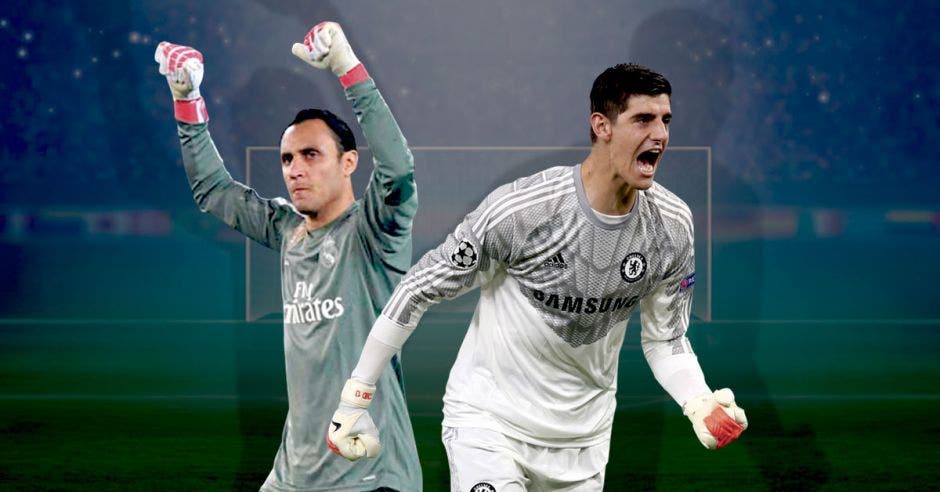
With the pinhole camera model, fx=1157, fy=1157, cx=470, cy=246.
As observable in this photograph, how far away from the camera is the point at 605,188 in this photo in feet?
9.27

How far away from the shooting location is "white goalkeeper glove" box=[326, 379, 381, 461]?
2.92 meters

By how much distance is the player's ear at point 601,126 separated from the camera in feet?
9.27

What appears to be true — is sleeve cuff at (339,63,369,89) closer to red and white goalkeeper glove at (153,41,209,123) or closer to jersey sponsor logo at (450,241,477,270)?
red and white goalkeeper glove at (153,41,209,123)

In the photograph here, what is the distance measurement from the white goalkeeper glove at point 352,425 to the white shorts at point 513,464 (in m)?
0.21

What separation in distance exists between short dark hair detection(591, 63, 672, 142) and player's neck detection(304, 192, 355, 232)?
968 mm

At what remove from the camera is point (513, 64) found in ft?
34.7

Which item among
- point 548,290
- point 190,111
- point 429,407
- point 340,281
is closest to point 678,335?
point 548,290

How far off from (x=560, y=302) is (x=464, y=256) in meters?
0.27

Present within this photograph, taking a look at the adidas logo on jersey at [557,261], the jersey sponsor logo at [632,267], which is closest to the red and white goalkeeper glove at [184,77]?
the adidas logo on jersey at [557,261]

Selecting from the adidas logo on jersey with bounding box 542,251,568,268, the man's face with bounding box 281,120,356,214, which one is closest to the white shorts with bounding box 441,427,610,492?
the adidas logo on jersey with bounding box 542,251,568,268

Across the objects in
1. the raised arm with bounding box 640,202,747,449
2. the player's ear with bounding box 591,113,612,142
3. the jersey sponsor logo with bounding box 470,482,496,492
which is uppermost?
the player's ear with bounding box 591,113,612,142

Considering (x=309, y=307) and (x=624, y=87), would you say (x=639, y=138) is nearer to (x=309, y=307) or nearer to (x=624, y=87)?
(x=624, y=87)

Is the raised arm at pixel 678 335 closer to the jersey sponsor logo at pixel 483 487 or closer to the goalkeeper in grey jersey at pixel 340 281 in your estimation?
the jersey sponsor logo at pixel 483 487

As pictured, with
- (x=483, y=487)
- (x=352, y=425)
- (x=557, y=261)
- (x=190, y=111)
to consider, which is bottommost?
(x=483, y=487)
